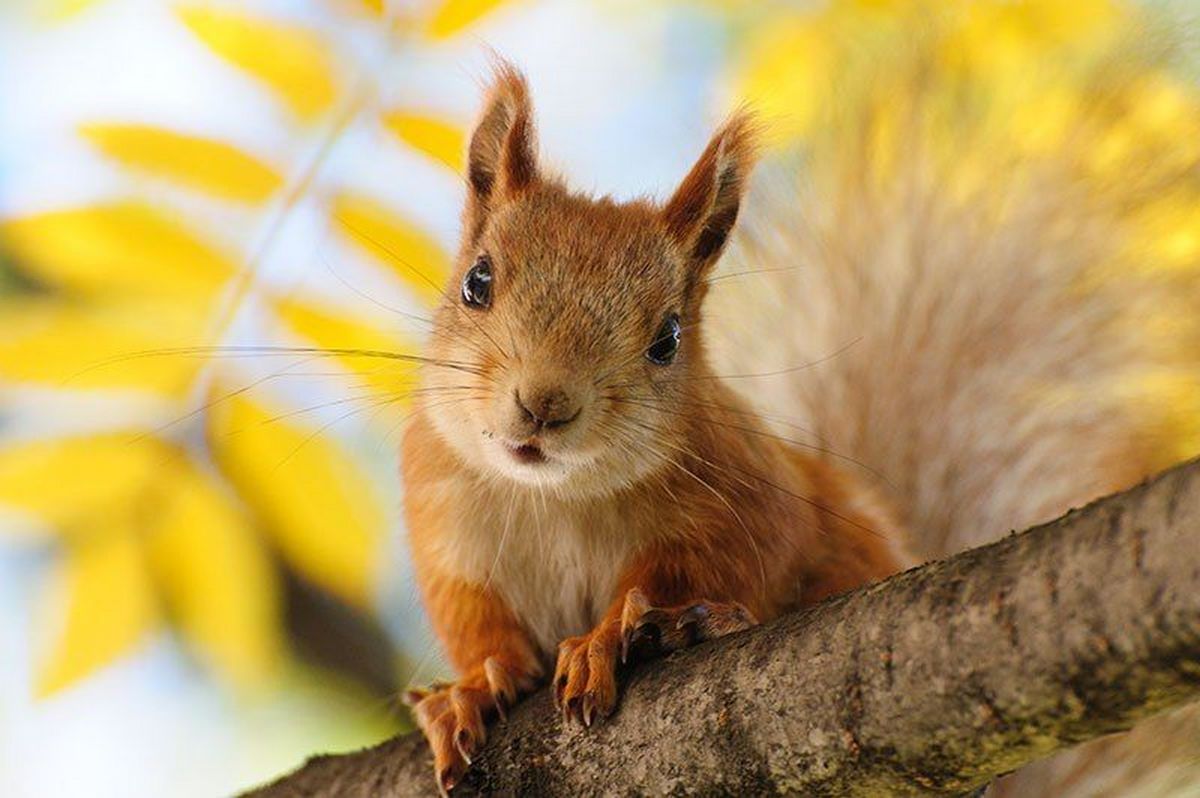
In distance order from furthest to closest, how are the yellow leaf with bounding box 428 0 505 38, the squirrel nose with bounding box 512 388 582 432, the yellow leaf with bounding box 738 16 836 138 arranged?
1. the yellow leaf with bounding box 738 16 836 138
2. the yellow leaf with bounding box 428 0 505 38
3. the squirrel nose with bounding box 512 388 582 432

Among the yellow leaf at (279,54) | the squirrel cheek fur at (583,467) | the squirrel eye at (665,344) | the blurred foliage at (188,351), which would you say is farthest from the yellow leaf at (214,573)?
the squirrel eye at (665,344)

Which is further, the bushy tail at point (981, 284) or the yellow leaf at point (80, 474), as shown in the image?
the bushy tail at point (981, 284)

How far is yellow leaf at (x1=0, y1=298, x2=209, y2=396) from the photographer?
6.68 feet

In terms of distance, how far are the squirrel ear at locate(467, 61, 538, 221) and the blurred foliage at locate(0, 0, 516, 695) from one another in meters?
0.04

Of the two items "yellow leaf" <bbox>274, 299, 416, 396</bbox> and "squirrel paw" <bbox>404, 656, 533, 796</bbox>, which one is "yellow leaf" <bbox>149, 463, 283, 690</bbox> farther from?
"squirrel paw" <bbox>404, 656, 533, 796</bbox>

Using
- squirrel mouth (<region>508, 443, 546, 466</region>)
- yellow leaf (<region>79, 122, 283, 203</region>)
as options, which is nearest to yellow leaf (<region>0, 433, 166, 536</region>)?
yellow leaf (<region>79, 122, 283, 203</region>)

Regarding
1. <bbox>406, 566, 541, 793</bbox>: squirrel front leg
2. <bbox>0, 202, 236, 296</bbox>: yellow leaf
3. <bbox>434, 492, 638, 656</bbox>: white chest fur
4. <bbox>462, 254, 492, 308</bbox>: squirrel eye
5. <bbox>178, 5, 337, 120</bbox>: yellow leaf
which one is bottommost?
<bbox>406, 566, 541, 793</bbox>: squirrel front leg

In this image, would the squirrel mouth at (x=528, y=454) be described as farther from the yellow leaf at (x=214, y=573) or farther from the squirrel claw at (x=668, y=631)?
the yellow leaf at (x=214, y=573)

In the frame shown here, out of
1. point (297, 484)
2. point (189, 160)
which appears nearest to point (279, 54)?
point (189, 160)

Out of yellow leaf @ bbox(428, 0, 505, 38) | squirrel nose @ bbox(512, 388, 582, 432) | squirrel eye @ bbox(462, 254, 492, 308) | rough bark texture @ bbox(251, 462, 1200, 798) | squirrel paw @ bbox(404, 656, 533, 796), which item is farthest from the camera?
yellow leaf @ bbox(428, 0, 505, 38)

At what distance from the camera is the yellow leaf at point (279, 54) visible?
211 centimetres

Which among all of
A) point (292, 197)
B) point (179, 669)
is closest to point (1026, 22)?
point (292, 197)

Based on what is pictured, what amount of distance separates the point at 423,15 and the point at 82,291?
646 mm

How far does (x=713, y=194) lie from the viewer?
2102mm
